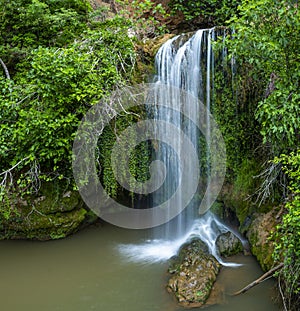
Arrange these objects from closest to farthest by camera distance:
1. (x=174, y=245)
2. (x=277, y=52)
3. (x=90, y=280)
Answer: (x=277, y=52) < (x=90, y=280) < (x=174, y=245)

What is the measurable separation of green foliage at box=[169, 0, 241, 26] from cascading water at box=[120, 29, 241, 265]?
2392 mm

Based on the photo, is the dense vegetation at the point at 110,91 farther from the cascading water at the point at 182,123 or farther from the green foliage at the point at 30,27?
the cascading water at the point at 182,123

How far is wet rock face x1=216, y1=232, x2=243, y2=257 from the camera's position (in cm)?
528

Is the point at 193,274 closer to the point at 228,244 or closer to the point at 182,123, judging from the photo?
the point at 228,244

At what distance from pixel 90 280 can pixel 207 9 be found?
7.13m

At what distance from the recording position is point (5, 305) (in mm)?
4336

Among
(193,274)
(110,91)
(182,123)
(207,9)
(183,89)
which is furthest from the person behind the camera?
(207,9)

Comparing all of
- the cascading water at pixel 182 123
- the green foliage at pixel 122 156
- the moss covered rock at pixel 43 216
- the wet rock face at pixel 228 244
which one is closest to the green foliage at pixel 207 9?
the cascading water at pixel 182 123

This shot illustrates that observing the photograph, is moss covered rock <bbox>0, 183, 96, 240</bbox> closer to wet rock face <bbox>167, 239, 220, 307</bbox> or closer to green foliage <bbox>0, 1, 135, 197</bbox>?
green foliage <bbox>0, 1, 135, 197</bbox>

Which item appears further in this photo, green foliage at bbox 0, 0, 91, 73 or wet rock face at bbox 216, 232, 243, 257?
green foliage at bbox 0, 0, 91, 73

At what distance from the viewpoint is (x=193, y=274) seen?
466 centimetres

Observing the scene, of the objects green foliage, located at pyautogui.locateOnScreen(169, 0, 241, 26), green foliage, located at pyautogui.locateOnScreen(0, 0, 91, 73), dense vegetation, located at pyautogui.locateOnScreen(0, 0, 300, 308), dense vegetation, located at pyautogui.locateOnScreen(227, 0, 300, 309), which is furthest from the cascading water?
green foliage, located at pyautogui.locateOnScreen(169, 0, 241, 26)

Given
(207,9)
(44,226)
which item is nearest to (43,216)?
(44,226)

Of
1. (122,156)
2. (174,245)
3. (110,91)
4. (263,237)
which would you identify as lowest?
(174,245)
